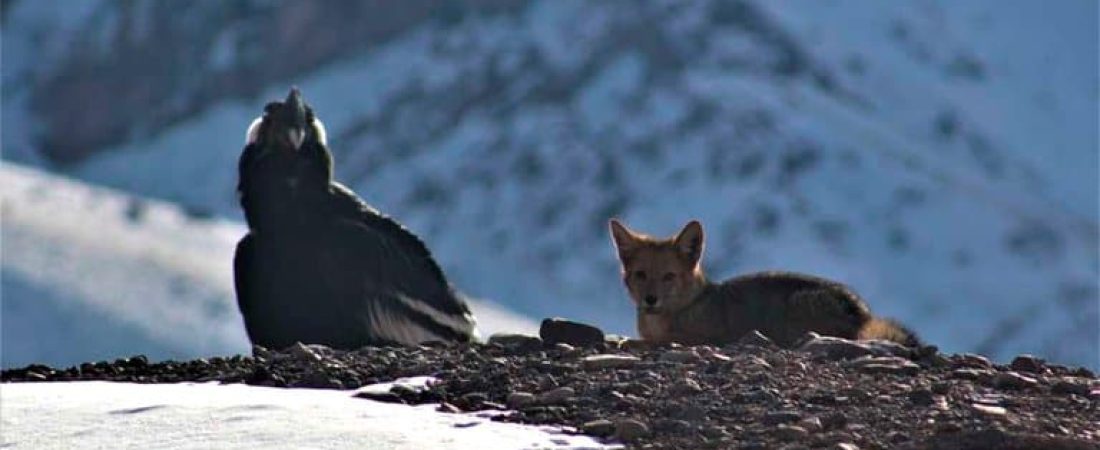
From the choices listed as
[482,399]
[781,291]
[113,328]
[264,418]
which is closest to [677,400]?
[482,399]

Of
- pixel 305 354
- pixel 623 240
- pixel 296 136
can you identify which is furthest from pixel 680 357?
pixel 296 136

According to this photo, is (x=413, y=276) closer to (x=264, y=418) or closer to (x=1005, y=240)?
(x=264, y=418)

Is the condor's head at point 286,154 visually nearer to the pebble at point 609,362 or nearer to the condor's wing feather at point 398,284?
the condor's wing feather at point 398,284

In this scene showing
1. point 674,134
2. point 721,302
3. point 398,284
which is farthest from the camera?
point 674,134

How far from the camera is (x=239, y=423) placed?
33.2 feet

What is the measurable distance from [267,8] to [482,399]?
96191mm

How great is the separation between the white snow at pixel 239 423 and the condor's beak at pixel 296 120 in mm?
5212

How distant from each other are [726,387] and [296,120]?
6.92m

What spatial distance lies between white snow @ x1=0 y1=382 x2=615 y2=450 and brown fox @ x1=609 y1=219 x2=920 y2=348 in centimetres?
234

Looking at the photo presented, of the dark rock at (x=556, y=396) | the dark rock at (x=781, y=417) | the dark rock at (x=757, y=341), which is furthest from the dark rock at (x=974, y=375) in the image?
the dark rock at (x=556, y=396)

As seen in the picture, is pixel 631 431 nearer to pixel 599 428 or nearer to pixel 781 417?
pixel 599 428

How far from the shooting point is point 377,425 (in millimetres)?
9805

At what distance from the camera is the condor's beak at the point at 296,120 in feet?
54.2

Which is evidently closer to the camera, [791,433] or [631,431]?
[791,433]
